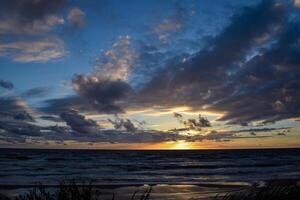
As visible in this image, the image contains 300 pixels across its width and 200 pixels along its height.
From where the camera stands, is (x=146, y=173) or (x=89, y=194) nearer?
(x=89, y=194)

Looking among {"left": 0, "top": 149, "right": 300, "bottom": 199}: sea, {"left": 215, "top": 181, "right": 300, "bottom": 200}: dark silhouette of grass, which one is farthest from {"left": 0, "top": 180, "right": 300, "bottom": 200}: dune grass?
{"left": 0, "top": 149, "right": 300, "bottom": 199}: sea

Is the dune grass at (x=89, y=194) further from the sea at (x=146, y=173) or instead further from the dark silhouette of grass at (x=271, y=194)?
the sea at (x=146, y=173)

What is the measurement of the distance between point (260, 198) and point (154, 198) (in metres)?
15.1

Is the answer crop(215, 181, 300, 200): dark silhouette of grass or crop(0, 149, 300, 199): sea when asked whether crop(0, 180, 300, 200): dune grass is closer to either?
crop(215, 181, 300, 200): dark silhouette of grass

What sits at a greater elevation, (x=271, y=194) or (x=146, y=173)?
(x=271, y=194)

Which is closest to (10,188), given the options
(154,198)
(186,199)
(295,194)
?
(154,198)

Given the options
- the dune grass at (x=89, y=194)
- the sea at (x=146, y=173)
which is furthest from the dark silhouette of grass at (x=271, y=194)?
the sea at (x=146, y=173)

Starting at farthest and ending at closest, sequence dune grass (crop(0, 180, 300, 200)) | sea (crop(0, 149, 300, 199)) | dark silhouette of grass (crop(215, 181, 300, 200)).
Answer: sea (crop(0, 149, 300, 199)) < dark silhouette of grass (crop(215, 181, 300, 200)) < dune grass (crop(0, 180, 300, 200))

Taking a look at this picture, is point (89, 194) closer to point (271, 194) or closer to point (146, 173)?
point (271, 194)

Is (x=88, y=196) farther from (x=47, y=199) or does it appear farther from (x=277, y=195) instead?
(x=277, y=195)

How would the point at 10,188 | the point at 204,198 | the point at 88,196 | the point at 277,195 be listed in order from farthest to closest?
the point at 10,188
the point at 204,198
the point at 277,195
the point at 88,196

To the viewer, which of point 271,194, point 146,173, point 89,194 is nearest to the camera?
point 89,194

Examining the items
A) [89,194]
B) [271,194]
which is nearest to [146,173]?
[271,194]

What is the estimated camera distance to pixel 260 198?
21.6ft
